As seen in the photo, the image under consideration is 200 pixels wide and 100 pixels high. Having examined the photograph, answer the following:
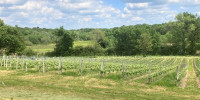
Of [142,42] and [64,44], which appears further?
[142,42]

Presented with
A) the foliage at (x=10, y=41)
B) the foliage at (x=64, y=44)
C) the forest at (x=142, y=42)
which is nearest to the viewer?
the foliage at (x=10, y=41)

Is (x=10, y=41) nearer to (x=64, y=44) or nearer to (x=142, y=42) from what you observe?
→ (x=64, y=44)

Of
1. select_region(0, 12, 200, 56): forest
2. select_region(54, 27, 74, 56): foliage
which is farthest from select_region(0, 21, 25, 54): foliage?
select_region(54, 27, 74, 56): foliage

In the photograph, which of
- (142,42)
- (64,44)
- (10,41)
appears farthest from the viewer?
(142,42)

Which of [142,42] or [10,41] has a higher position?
[10,41]

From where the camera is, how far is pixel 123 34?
3086 inches

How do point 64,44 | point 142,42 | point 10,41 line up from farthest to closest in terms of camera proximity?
point 142,42 < point 64,44 < point 10,41

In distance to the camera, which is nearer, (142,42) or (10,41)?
(10,41)

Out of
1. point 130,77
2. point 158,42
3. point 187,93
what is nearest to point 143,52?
point 158,42

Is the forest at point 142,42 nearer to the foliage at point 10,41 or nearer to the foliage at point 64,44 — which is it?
the foliage at point 64,44

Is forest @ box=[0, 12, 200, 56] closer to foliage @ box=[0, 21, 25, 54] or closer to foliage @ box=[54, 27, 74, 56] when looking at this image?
foliage @ box=[54, 27, 74, 56]

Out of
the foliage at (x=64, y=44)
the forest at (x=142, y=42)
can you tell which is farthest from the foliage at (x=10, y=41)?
the foliage at (x=64, y=44)

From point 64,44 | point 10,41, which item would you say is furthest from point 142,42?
point 10,41

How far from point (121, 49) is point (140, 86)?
6291 cm
